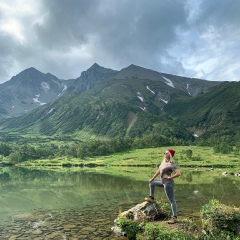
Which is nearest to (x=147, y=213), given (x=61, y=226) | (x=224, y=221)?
(x=224, y=221)

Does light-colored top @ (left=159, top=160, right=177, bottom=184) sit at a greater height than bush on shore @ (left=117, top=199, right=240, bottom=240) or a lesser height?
greater

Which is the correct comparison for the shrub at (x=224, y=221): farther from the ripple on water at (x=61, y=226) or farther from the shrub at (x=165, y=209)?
the ripple on water at (x=61, y=226)

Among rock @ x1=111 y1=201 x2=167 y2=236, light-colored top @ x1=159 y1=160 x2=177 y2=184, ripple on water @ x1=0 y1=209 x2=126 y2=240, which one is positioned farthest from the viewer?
ripple on water @ x1=0 y1=209 x2=126 y2=240

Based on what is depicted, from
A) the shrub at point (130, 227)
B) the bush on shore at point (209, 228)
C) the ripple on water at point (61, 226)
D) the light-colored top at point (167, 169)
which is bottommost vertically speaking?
the ripple on water at point (61, 226)

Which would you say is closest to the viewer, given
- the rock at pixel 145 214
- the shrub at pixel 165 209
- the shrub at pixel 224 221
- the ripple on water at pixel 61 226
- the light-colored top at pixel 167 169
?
the shrub at pixel 224 221

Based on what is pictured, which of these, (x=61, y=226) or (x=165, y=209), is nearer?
(x=165, y=209)

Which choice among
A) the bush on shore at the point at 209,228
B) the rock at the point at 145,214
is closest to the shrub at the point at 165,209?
the rock at the point at 145,214

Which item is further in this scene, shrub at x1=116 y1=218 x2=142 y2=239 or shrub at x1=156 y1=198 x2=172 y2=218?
shrub at x1=156 y1=198 x2=172 y2=218

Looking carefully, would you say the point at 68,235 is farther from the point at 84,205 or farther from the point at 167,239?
the point at 84,205

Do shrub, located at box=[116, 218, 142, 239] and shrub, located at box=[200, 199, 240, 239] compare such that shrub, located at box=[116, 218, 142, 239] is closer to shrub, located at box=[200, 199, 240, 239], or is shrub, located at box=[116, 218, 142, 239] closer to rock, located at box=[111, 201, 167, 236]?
rock, located at box=[111, 201, 167, 236]

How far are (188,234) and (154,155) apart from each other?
170785 mm

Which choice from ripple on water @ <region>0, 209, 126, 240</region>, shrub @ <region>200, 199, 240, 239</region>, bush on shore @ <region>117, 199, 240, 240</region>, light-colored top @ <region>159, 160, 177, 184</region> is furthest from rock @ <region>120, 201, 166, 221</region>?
shrub @ <region>200, 199, 240, 239</region>

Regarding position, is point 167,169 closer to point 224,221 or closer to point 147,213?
point 224,221

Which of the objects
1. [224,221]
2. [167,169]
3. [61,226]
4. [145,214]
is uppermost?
[167,169]
